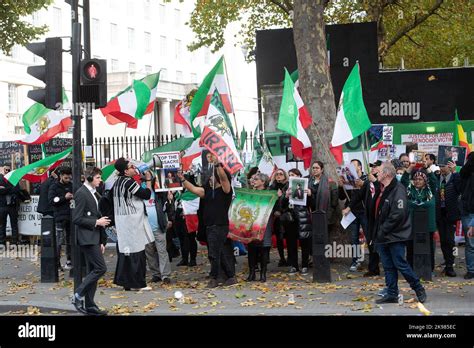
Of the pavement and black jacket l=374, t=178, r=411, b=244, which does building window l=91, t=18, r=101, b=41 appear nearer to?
the pavement

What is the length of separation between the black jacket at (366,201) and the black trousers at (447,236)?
1.16 meters

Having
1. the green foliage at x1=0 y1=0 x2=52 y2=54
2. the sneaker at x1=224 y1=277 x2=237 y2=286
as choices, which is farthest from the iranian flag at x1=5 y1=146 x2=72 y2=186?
the green foliage at x1=0 y1=0 x2=52 y2=54

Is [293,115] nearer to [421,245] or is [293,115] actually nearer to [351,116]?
[351,116]

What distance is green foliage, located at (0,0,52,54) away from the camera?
25391 mm

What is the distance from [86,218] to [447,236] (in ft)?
19.0

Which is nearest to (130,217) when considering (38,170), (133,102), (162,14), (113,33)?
(133,102)

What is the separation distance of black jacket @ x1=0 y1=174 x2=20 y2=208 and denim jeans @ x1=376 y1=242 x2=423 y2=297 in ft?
35.3

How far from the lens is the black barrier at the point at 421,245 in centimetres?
1262

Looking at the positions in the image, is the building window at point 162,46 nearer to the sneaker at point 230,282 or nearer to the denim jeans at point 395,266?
the sneaker at point 230,282

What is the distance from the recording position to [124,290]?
41.8 feet

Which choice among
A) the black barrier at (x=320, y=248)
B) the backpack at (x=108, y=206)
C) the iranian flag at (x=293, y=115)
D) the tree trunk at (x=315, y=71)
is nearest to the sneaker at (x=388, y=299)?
the black barrier at (x=320, y=248)
